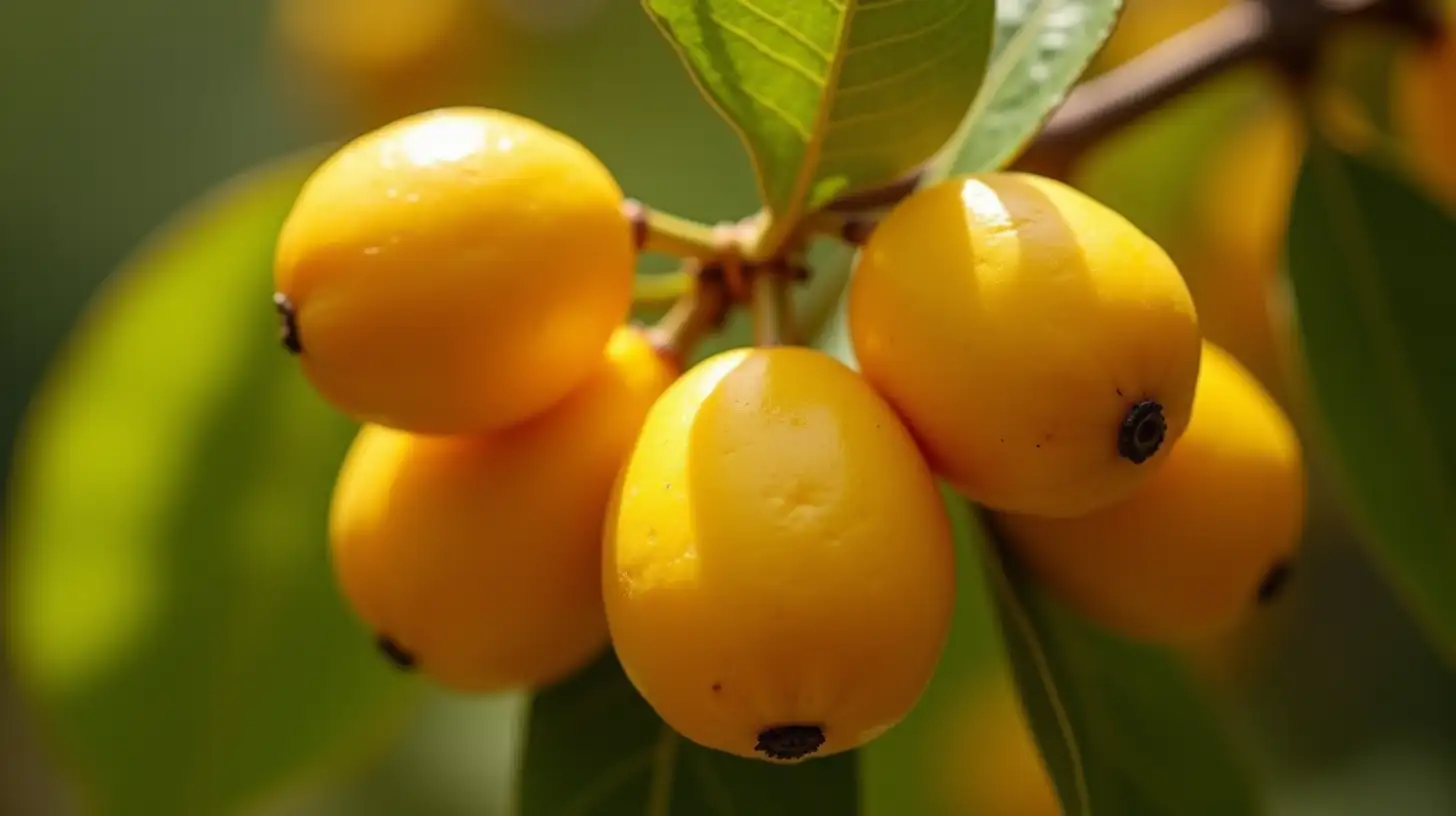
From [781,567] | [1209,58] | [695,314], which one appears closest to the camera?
[781,567]

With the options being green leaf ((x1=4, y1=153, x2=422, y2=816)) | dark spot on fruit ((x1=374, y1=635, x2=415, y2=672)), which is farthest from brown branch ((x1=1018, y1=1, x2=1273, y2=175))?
green leaf ((x1=4, y1=153, x2=422, y2=816))

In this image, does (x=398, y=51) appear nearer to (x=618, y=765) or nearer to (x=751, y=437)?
(x=618, y=765)

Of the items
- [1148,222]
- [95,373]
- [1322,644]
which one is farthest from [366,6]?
[1322,644]

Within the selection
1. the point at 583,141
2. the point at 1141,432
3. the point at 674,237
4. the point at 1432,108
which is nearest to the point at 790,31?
the point at 674,237

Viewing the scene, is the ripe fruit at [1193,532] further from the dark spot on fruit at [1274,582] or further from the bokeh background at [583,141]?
the bokeh background at [583,141]

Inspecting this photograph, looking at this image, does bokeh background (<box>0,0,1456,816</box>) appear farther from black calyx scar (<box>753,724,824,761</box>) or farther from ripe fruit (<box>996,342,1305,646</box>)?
black calyx scar (<box>753,724,824,761</box>)

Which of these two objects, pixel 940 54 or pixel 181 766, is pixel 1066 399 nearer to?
pixel 940 54
